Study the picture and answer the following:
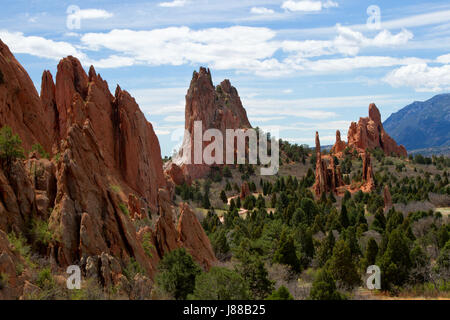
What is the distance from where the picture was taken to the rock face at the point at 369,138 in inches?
5620

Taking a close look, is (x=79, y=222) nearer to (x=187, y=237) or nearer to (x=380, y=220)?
(x=187, y=237)

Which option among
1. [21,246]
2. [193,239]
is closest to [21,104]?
[193,239]

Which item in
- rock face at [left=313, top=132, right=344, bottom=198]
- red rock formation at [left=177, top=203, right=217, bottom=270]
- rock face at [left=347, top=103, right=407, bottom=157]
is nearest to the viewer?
red rock formation at [left=177, top=203, right=217, bottom=270]

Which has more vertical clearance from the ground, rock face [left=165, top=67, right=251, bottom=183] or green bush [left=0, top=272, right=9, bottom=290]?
rock face [left=165, top=67, right=251, bottom=183]

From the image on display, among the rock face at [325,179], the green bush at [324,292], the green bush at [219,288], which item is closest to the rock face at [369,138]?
the rock face at [325,179]

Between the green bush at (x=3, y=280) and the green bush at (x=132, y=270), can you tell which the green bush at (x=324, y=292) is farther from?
the green bush at (x=3, y=280)

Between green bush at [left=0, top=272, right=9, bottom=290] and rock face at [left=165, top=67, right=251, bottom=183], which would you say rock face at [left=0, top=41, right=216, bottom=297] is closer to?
green bush at [left=0, top=272, right=9, bottom=290]

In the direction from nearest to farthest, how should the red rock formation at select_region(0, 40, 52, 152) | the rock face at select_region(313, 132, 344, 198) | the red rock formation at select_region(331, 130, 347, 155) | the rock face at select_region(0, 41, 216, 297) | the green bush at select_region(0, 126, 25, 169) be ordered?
the rock face at select_region(0, 41, 216, 297), the green bush at select_region(0, 126, 25, 169), the red rock formation at select_region(0, 40, 52, 152), the rock face at select_region(313, 132, 344, 198), the red rock formation at select_region(331, 130, 347, 155)

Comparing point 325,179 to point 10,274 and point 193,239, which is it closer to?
point 193,239

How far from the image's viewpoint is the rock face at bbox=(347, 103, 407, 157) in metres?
143

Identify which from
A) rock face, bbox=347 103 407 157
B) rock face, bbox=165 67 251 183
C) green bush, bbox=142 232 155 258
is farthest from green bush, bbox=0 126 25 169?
rock face, bbox=347 103 407 157

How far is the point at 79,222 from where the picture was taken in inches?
891
